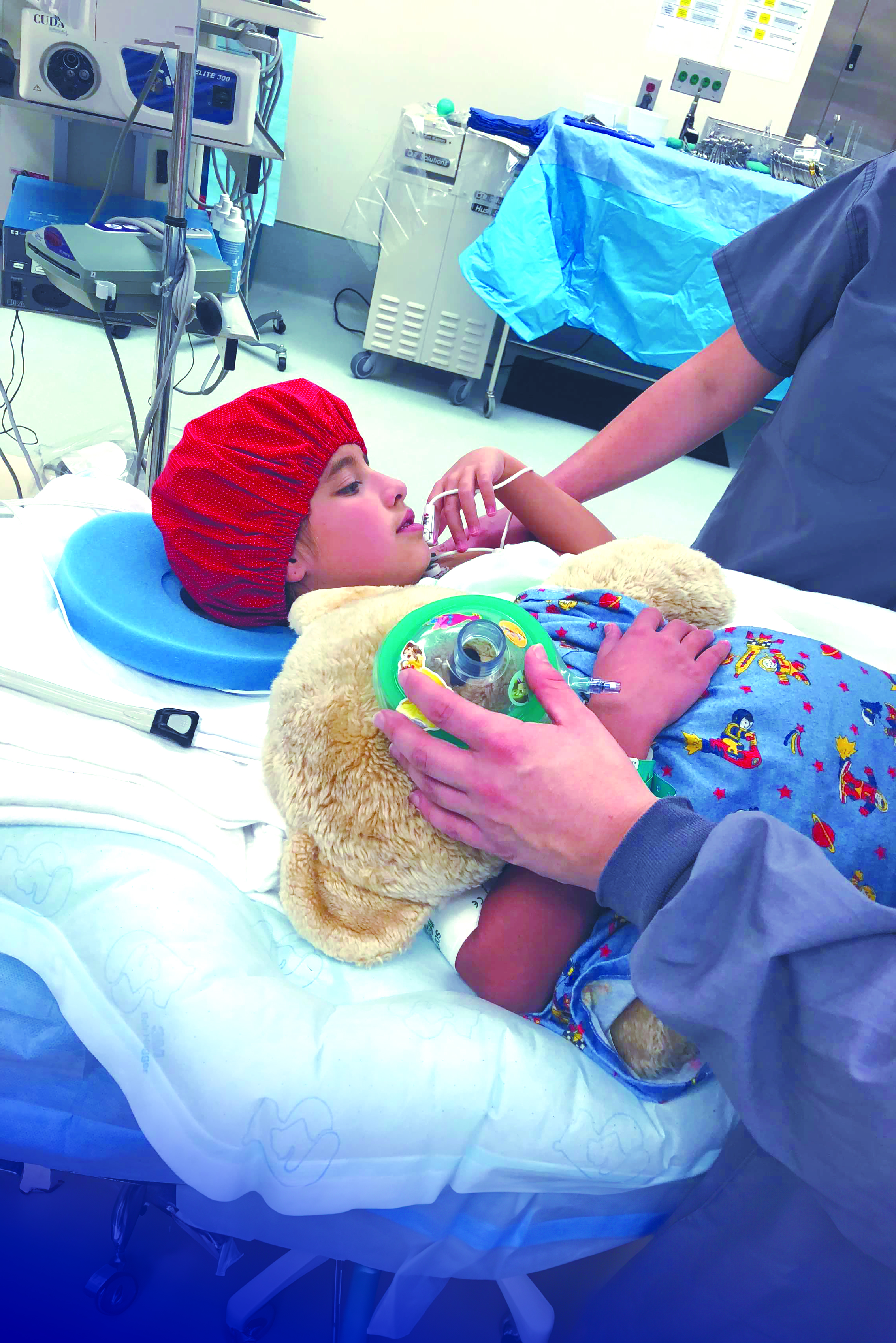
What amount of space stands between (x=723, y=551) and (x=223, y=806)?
0.88m

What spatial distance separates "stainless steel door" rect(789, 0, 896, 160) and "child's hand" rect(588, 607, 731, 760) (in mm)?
4370

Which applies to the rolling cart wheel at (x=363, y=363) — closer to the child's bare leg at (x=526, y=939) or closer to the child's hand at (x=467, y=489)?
the child's hand at (x=467, y=489)

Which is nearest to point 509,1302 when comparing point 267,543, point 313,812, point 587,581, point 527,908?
point 527,908

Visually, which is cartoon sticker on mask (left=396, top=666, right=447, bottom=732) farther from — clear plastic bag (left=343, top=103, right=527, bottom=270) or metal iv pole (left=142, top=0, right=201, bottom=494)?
clear plastic bag (left=343, top=103, right=527, bottom=270)

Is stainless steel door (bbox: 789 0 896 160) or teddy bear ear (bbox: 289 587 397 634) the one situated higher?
stainless steel door (bbox: 789 0 896 160)

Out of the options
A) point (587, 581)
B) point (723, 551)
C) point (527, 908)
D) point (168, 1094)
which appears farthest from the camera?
point (723, 551)

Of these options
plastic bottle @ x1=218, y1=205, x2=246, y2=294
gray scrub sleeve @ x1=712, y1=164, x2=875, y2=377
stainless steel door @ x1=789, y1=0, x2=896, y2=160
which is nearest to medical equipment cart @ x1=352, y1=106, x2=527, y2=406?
plastic bottle @ x1=218, y1=205, x2=246, y2=294

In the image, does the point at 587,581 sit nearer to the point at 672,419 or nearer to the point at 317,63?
the point at 672,419

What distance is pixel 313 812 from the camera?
0.85 meters

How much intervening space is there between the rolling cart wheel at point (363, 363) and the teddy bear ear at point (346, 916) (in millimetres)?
3424

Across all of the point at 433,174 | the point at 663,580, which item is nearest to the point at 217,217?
the point at 433,174

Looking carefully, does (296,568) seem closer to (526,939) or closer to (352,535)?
(352,535)

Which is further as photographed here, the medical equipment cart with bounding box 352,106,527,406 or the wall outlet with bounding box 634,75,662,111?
the wall outlet with bounding box 634,75,662,111

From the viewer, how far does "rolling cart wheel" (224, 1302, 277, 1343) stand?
83cm
